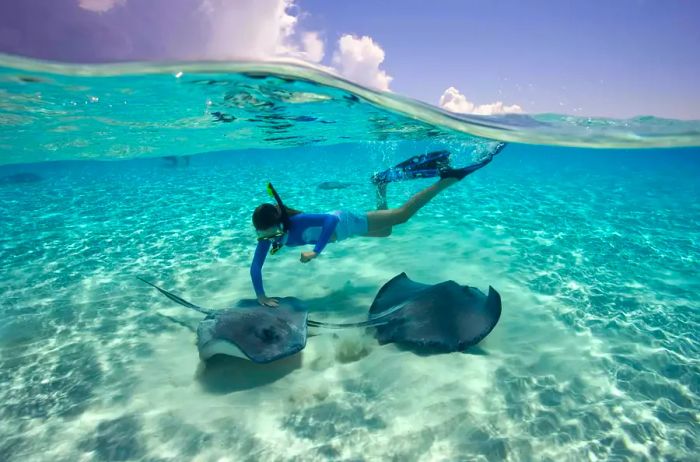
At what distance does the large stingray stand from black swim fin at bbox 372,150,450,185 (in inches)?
182

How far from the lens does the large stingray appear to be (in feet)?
14.2

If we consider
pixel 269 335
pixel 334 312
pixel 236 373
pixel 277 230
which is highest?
pixel 277 230

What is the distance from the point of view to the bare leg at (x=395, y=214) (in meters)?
7.79

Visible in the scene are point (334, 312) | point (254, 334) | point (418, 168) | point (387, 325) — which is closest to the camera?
point (254, 334)

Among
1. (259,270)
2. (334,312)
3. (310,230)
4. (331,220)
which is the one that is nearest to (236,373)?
(259,270)

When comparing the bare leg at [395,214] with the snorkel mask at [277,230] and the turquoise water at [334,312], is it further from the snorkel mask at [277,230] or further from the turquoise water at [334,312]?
the snorkel mask at [277,230]

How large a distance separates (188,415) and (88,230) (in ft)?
38.9

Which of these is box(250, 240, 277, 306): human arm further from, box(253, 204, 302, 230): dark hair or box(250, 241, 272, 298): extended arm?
box(253, 204, 302, 230): dark hair

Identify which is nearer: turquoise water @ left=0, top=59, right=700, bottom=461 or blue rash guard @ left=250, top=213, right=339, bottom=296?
turquoise water @ left=0, top=59, right=700, bottom=461

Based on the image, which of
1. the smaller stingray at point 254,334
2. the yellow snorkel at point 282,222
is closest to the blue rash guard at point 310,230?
the yellow snorkel at point 282,222

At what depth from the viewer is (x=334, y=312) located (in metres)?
Result: 6.84

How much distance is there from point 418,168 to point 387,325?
18.4ft

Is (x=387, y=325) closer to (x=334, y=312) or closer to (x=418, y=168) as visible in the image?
(x=334, y=312)

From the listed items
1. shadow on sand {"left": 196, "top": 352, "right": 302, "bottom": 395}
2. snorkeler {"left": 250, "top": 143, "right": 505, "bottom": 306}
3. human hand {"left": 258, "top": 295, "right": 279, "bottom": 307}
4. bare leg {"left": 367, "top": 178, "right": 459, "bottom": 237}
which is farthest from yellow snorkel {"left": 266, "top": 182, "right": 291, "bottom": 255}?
bare leg {"left": 367, "top": 178, "right": 459, "bottom": 237}
